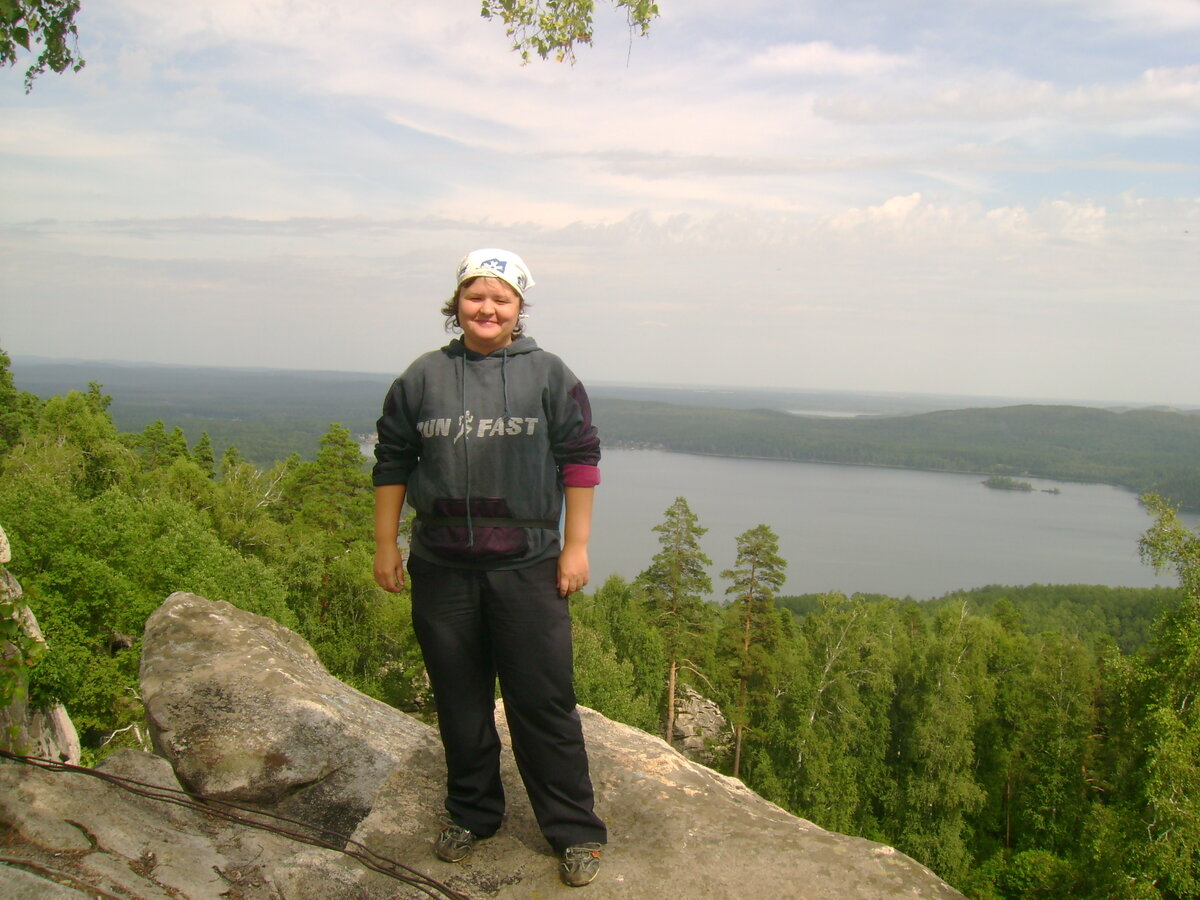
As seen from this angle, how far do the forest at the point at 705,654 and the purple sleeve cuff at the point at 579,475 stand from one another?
1517cm

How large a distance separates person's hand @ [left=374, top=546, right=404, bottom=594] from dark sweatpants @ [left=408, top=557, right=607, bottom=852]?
0.18 metres

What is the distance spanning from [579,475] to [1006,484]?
676ft

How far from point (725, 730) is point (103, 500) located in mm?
20122

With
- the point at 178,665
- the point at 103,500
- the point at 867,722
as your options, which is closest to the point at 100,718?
the point at 103,500

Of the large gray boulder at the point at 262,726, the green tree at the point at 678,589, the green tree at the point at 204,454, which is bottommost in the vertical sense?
the green tree at the point at 678,589

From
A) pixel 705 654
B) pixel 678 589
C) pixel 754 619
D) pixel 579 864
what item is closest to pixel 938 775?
pixel 754 619

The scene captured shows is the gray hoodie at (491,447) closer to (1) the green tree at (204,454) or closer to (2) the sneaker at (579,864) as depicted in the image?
(2) the sneaker at (579,864)

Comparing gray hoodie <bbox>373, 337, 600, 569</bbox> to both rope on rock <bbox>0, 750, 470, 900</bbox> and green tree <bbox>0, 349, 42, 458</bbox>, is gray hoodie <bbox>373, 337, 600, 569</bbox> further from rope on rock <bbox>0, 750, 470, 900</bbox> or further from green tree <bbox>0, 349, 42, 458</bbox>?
green tree <bbox>0, 349, 42, 458</bbox>

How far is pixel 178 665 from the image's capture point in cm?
567

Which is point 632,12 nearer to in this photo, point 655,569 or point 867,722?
point 655,569

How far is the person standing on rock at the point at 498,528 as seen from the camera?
359 cm

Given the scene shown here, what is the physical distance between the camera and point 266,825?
3.88 meters

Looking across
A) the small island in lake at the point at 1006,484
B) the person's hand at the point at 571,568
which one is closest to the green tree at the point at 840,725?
the person's hand at the point at 571,568

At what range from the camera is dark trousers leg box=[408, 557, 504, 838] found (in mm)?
3709
